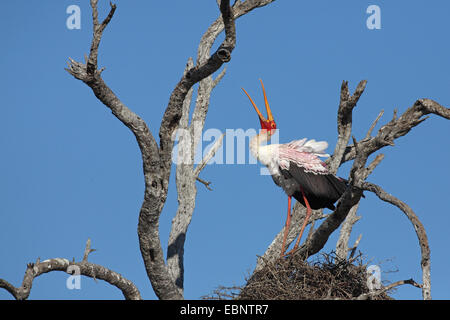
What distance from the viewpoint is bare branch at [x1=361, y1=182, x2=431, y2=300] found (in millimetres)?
6285

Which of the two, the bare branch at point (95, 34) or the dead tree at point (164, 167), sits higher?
the bare branch at point (95, 34)

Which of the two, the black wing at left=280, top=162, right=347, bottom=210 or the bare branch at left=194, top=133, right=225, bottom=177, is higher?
the bare branch at left=194, top=133, right=225, bottom=177

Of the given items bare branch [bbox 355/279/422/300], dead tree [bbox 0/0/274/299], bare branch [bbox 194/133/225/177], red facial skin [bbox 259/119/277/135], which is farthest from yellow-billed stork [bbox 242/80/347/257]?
bare branch [bbox 355/279/422/300]

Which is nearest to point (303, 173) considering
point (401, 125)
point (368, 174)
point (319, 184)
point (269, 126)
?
point (319, 184)

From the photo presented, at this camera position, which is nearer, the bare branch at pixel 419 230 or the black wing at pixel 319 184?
the bare branch at pixel 419 230

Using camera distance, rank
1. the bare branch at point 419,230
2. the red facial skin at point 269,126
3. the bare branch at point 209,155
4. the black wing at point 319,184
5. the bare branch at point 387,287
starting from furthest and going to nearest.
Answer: the bare branch at point 209,155 → the red facial skin at point 269,126 → the black wing at point 319,184 → the bare branch at point 387,287 → the bare branch at point 419,230

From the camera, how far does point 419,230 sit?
647 centimetres

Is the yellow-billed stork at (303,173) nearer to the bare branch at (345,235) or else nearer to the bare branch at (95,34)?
the bare branch at (345,235)

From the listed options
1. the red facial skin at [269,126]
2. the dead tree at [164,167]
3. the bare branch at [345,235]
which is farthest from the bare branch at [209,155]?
the dead tree at [164,167]

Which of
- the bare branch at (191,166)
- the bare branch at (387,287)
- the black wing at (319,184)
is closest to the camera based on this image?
the bare branch at (387,287)

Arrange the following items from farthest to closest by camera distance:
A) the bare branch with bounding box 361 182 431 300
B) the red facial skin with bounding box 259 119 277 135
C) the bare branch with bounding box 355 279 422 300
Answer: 1. the red facial skin with bounding box 259 119 277 135
2. the bare branch with bounding box 355 279 422 300
3. the bare branch with bounding box 361 182 431 300

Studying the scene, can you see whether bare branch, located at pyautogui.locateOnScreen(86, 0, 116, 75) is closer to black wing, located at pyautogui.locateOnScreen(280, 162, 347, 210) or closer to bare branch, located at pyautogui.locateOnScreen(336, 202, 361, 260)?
black wing, located at pyautogui.locateOnScreen(280, 162, 347, 210)

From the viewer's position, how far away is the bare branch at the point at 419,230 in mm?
6285
